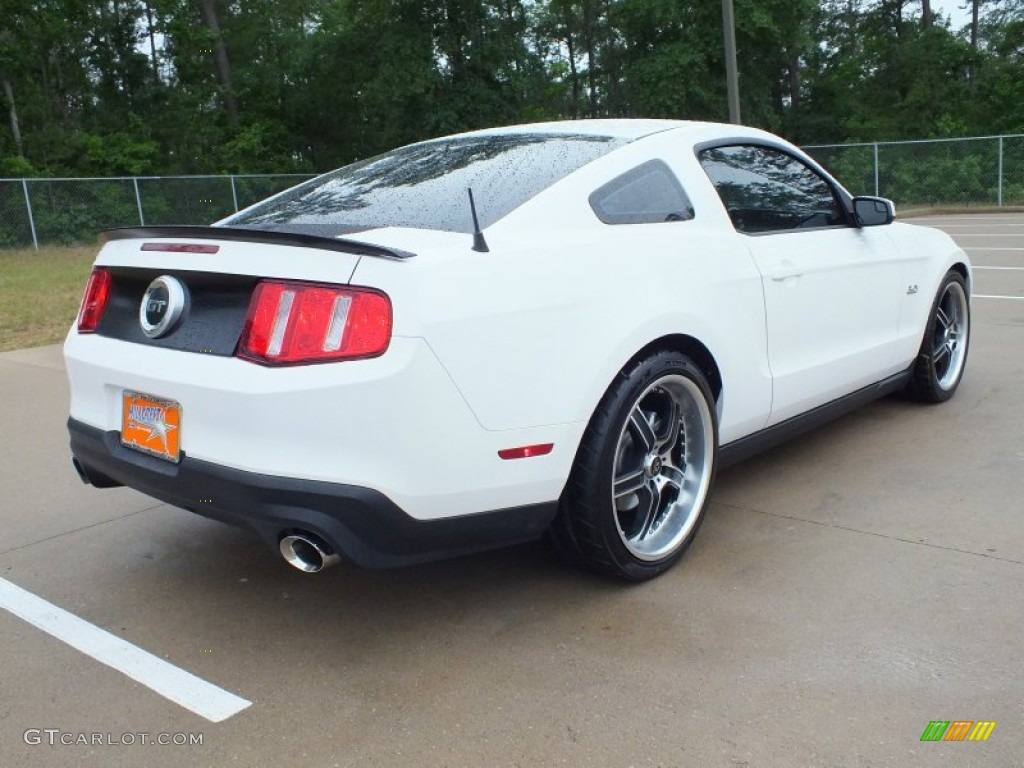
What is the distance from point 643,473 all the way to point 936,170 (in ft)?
78.5

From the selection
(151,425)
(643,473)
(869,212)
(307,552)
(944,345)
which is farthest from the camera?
(944,345)

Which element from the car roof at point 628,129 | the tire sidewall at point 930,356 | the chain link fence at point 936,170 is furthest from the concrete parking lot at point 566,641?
the chain link fence at point 936,170

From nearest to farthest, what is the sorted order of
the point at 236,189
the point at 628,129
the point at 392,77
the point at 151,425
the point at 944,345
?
the point at 151,425 < the point at 628,129 < the point at 944,345 < the point at 236,189 < the point at 392,77

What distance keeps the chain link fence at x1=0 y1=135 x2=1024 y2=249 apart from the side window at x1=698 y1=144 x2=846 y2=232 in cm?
1897

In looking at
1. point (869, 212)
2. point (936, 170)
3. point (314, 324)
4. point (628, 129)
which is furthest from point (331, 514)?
point (936, 170)

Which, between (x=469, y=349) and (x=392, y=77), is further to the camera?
Result: (x=392, y=77)

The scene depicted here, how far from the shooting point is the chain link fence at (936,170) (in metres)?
22.6

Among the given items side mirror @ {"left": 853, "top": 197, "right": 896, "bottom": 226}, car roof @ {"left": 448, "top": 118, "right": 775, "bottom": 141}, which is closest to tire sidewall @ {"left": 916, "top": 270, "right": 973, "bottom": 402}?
side mirror @ {"left": 853, "top": 197, "right": 896, "bottom": 226}

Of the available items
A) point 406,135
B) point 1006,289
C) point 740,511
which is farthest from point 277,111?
point 740,511

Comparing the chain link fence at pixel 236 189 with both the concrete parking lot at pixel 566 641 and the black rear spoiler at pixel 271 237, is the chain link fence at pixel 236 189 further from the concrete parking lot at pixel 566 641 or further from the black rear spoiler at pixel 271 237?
the black rear spoiler at pixel 271 237

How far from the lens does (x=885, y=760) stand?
219 centimetres

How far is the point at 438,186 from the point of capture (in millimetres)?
3223

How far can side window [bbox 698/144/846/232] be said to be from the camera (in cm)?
369

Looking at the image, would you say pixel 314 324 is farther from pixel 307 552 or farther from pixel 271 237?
pixel 307 552
